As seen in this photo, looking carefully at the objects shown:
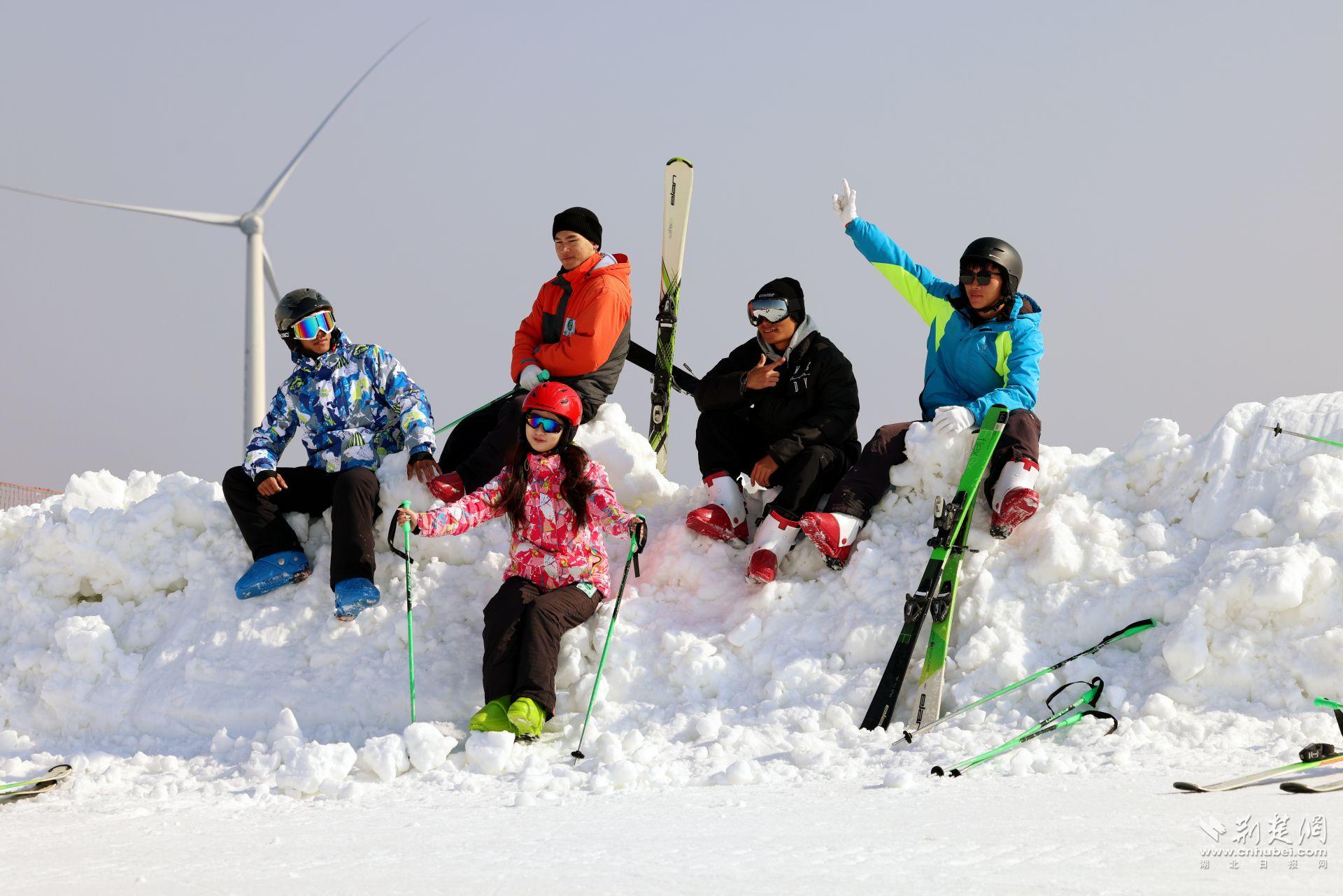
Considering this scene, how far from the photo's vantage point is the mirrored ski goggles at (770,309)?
6.30 metres

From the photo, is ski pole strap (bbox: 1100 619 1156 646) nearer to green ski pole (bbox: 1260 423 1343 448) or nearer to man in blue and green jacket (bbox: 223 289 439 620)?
green ski pole (bbox: 1260 423 1343 448)

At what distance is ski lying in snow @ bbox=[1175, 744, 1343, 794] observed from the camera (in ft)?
13.2

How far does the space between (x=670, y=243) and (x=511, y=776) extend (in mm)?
4451

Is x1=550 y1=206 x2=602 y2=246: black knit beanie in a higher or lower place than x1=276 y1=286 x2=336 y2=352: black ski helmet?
higher

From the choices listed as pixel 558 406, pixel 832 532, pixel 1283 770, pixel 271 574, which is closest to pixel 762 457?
pixel 832 532

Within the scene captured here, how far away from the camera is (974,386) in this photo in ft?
20.6

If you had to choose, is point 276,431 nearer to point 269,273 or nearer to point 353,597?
point 353,597

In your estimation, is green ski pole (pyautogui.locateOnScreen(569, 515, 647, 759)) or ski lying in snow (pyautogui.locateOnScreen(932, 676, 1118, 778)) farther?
green ski pole (pyautogui.locateOnScreen(569, 515, 647, 759))

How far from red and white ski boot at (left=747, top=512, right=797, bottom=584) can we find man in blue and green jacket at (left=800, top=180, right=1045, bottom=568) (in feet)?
0.52

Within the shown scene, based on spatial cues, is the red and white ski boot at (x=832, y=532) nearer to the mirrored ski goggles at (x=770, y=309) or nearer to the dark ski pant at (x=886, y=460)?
the dark ski pant at (x=886, y=460)

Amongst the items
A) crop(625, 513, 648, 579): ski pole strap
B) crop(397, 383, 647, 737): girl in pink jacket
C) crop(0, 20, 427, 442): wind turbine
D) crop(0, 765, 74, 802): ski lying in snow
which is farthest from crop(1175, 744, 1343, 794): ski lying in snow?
crop(0, 20, 427, 442): wind turbine

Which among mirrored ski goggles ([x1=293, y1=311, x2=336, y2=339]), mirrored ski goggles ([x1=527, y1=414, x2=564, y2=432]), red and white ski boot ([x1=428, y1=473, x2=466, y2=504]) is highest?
mirrored ski goggles ([x1=293, y1=311, x2=336, y2=339])

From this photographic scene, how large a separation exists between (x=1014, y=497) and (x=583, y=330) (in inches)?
94.3

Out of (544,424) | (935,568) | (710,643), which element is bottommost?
(710,643)
